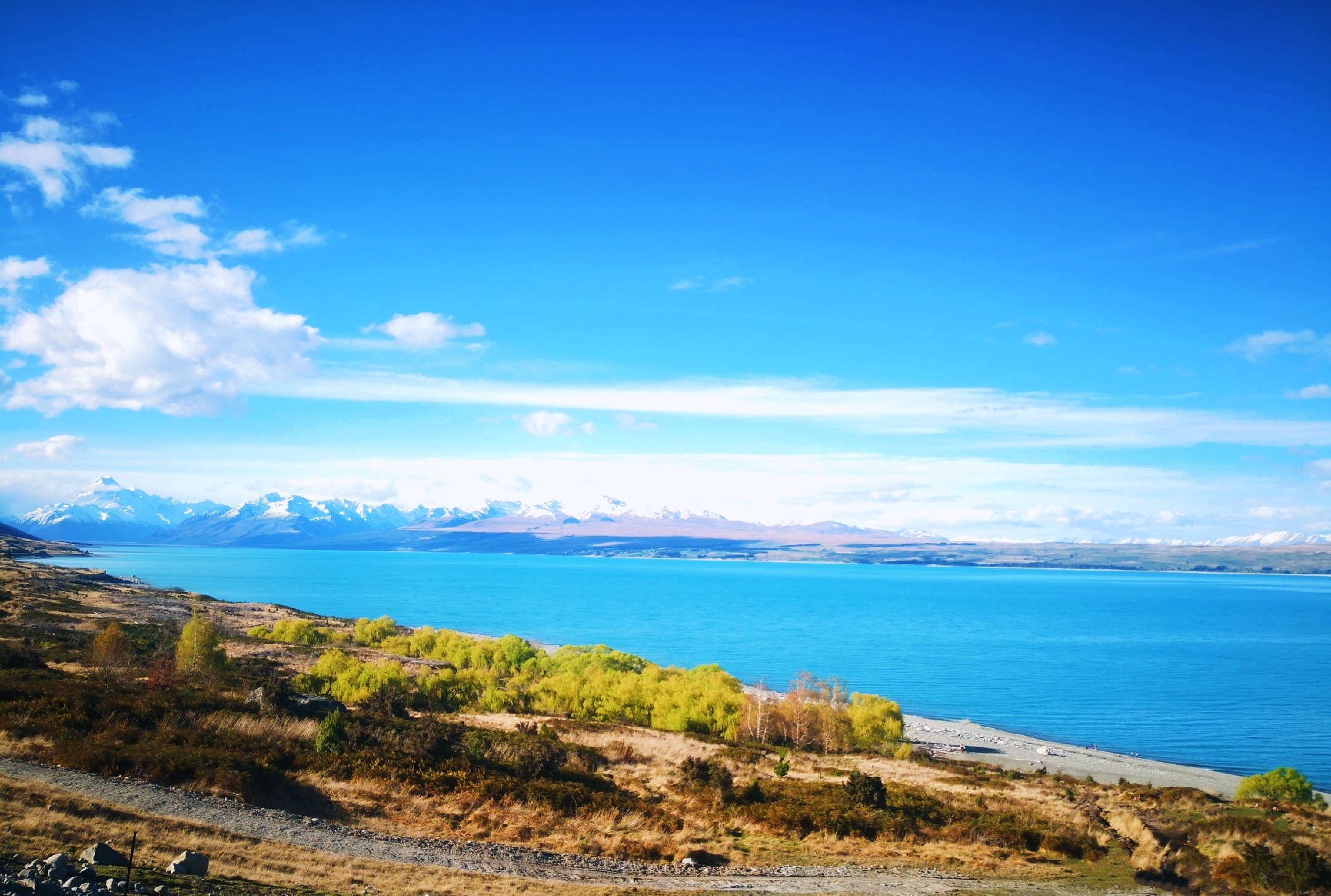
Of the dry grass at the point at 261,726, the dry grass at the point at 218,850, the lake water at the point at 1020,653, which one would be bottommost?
the lake water at the point at 1020,653

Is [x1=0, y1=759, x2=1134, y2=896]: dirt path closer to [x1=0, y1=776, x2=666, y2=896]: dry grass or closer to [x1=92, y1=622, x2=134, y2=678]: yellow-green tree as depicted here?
[x1=0, y1=776, x2=666, y2=896]: dry grass

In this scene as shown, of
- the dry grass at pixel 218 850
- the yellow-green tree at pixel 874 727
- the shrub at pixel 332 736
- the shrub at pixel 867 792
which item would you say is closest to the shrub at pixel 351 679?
the shrub at pixel 332 736

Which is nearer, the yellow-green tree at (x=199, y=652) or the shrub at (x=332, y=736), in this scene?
the shrub at (x=332, y=736)

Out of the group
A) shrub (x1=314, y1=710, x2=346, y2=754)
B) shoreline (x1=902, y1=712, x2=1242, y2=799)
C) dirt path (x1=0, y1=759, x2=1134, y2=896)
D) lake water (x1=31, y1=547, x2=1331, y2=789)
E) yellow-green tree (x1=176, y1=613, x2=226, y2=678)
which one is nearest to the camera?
dirt path (x1=0, y1=759, x2=1134, y2=896)

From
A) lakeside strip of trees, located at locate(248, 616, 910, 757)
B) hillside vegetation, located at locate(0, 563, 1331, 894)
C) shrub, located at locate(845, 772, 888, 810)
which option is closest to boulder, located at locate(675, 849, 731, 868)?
hillside vegetation, located at locate(0, 563, 1331, 894)

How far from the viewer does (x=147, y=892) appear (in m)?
12.8

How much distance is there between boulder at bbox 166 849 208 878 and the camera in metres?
Result: 14.2

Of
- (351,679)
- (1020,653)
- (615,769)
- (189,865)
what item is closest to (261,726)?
(615,769)

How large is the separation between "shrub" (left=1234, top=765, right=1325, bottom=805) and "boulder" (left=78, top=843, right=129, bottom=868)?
46.8 m

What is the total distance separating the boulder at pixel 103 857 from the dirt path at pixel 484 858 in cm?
439

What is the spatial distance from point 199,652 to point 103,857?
37185 millimetres

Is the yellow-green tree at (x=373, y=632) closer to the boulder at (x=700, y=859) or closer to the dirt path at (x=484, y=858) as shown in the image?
the dirt path at (x=484, y=858)

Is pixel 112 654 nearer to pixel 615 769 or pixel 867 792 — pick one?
pixel 615 769

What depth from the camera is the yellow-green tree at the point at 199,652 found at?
4506 cm
